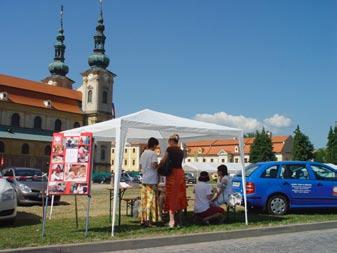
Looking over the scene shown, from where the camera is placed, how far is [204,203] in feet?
39.3

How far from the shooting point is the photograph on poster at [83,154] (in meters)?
10.2

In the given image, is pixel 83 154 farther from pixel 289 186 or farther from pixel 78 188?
pixel 289 186

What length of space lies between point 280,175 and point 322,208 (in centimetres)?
188

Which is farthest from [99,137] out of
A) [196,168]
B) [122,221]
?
[196,168]

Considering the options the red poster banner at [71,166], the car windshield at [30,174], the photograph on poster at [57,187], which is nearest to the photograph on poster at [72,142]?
the red poster banner at [71,166]

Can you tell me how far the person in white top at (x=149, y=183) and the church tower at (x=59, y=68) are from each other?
305 feet

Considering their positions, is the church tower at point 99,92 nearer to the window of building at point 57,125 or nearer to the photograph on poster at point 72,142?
the window of building at point 57,125

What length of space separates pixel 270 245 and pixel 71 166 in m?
4.37

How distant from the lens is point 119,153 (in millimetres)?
10375

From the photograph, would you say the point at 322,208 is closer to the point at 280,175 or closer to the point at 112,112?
the point at 280,175

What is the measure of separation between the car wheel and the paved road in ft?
10.6

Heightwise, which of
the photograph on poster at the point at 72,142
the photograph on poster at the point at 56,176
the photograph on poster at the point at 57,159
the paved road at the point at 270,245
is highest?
the photograph on poster at the point at 72,142

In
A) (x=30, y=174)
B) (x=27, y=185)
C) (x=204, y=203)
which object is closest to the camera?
(x=204, y=203)

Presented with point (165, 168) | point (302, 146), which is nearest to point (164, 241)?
point (165, 168)
